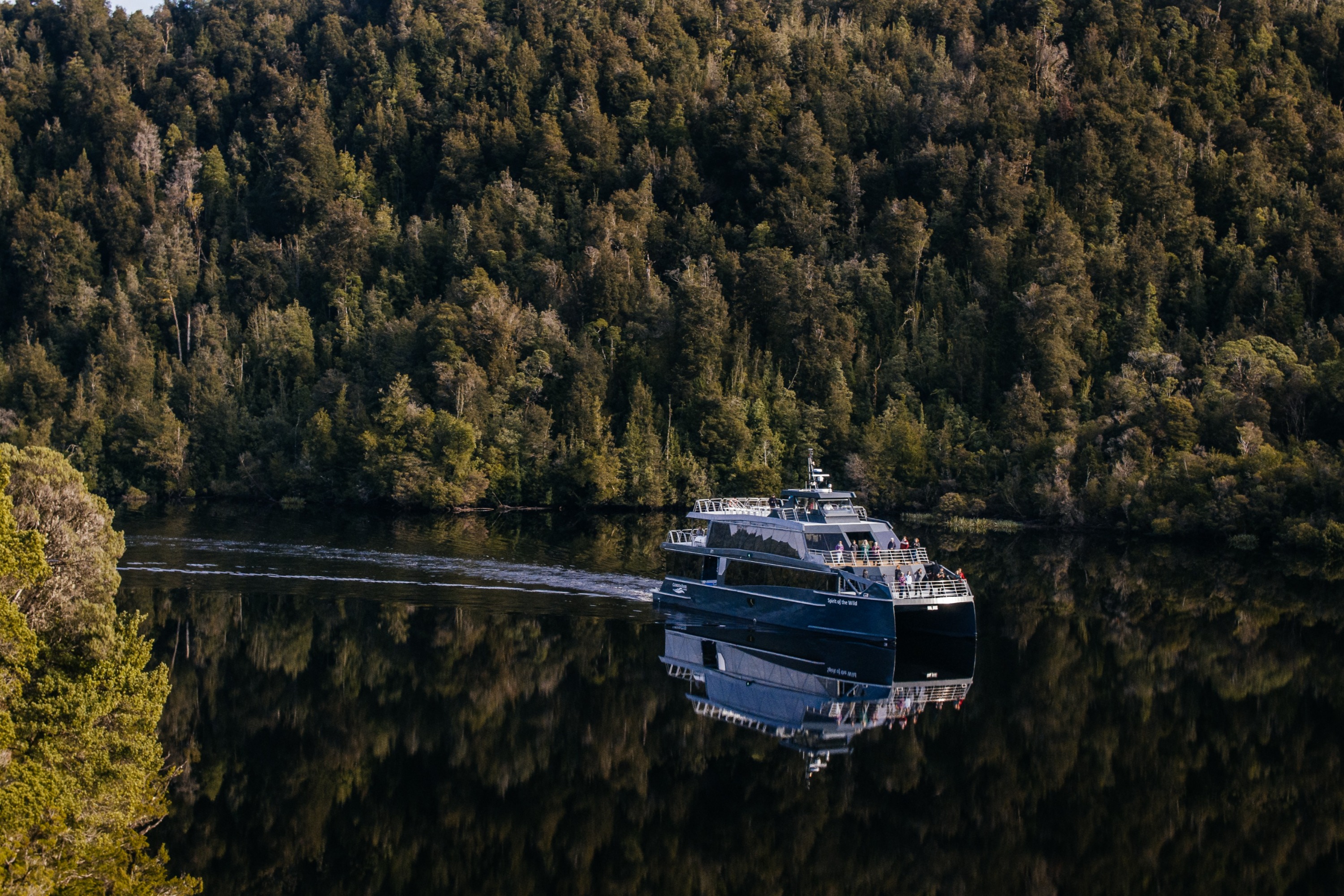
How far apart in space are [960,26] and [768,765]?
15495 centimetres

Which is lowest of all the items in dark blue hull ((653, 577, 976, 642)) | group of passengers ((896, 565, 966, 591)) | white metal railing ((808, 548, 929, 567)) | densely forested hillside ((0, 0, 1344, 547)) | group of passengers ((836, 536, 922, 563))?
dark blue hull ((653, 577, 976, 642))

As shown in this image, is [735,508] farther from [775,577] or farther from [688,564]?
[775,577]

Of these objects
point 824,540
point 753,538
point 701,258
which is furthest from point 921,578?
point 701,258

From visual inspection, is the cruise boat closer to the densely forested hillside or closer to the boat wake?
the boat wake

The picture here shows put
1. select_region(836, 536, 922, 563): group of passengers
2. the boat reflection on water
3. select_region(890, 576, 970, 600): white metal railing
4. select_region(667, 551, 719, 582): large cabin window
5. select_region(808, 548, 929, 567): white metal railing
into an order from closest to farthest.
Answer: the boat reflection on water → select_region(890, 576, 970, 600): white metal railing → select_region(808, 548, 929, 567): white metal railing → select_region(836, 536, 922, 563): group of passengers → select_region(667, 551, 719, 582): large cabin window

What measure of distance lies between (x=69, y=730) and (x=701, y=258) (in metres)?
119

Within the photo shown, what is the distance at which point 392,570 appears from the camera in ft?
247

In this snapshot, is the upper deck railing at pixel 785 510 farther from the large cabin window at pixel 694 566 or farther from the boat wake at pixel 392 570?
the boat wake at pixel 392 570

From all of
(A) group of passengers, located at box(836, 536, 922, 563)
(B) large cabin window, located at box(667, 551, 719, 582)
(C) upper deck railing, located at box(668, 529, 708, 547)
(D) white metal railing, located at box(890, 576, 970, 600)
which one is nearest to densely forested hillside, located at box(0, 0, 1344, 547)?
(A) group of passengers, located at box(836, 536, 922, 563)

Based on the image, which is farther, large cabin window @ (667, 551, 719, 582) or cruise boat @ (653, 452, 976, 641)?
large cabin window @ (667, 551, 719, 582)

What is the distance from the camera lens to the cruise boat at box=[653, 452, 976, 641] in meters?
54.9

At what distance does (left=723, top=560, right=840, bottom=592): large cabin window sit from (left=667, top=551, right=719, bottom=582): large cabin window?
1.17 meters

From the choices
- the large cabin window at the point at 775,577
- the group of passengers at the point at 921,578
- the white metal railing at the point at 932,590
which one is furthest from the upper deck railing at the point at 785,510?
the white metal railing at the point at 932,590

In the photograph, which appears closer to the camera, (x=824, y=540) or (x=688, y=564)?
(x=824, y=540)
